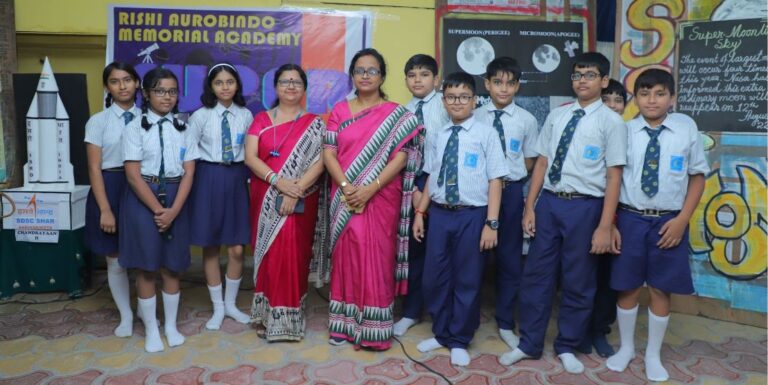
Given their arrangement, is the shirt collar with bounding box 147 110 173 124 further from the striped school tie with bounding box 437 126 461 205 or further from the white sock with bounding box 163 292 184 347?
the striped school tie with bounding box 437 126 461 205

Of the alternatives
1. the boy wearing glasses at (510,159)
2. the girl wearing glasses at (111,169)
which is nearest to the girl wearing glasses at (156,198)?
the girl wearing glasses at (111,169)

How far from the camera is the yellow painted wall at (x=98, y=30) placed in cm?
411

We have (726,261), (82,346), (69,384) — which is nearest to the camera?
(69,384)

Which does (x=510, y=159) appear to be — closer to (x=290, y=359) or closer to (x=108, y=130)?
(x=290, y=359)

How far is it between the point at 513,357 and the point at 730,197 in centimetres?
185

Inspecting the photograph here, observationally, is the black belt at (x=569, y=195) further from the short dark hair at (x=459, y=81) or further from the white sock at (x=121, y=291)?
the white sock at (x=121, y=291)

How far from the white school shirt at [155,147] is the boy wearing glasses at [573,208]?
186cm

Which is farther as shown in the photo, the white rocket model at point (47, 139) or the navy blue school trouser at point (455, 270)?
the white rocket model at point (47, 139)

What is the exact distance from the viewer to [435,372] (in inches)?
105

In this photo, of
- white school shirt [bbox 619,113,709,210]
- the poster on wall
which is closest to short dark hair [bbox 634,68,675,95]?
white school shirt [bbox 619,113,709,210]

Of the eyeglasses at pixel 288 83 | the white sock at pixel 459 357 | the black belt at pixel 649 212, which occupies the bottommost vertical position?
the white sock at pixel 459 357

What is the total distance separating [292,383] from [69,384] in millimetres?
1029

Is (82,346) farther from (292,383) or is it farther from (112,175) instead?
(292,383)

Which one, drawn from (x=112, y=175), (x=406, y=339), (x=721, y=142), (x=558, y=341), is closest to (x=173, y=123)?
(x=112, y=175)
